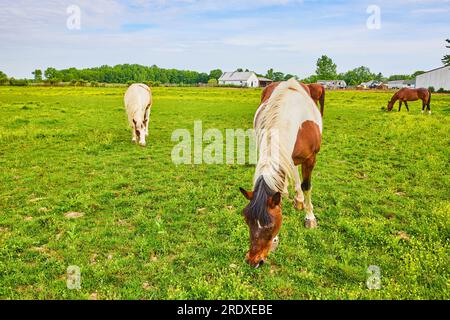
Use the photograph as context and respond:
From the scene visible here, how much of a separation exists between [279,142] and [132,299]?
289 centimetres

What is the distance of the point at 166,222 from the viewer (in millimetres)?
6191

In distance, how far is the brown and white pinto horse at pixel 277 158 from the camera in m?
3.82

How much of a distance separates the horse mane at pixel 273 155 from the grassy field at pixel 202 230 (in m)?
1.47

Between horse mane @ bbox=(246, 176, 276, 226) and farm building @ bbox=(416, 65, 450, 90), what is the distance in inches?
2691

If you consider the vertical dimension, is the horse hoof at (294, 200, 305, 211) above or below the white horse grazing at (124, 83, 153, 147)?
below

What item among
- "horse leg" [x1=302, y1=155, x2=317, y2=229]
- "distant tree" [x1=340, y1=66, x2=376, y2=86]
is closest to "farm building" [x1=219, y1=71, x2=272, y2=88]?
"distant tree" [x1=340, y1=66, x2=376, y2=86]

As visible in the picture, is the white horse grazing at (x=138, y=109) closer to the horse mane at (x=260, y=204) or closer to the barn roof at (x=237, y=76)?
the horse mane at (x=260, y=204)

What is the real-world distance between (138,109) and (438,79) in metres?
72.8

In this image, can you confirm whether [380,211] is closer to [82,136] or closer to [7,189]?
[7,189]

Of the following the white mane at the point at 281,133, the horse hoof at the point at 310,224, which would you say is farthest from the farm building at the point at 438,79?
the white mane at the point at 281,133

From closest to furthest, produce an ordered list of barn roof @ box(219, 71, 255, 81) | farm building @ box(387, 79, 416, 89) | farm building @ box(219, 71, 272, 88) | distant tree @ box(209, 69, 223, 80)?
farm building @ box(219, 71, 272, 88) < barn roof @ box(219, 71, 255, 81) < farm building @ box(387, 79, 416, 89) < distant tree @ box(209, 69, 223, 80)

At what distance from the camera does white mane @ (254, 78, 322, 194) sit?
4.08 meters

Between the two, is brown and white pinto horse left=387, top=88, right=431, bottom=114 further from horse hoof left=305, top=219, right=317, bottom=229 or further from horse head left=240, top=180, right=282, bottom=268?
horse head left=240, top=180, right=282, bottom=268

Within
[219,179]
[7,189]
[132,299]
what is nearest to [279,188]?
[132,299]
